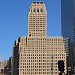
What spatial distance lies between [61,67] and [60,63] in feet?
0.66

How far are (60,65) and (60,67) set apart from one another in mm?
81

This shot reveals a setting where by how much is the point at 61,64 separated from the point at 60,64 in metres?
0.05

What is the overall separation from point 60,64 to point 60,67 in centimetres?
12

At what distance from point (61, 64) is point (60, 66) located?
0.07 m

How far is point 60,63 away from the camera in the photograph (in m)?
10.4

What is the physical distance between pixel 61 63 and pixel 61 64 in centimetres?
5

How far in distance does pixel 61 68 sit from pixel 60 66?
0.37 feet

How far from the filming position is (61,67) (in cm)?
1019

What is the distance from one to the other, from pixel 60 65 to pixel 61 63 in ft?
0.25

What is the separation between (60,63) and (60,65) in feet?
0.32

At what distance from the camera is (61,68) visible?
10164mm

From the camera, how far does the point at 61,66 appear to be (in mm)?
10219

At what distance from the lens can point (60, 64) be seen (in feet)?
33.8

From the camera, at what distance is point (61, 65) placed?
10234 millimetres
